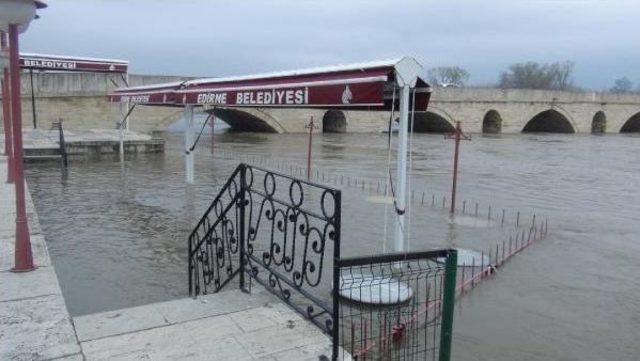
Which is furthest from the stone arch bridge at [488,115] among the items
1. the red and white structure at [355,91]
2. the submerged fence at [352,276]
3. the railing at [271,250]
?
the railing at [271,250]

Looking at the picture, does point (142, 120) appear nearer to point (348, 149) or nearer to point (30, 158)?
point (348, 149)

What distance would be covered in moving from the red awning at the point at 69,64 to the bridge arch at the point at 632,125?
55635mm

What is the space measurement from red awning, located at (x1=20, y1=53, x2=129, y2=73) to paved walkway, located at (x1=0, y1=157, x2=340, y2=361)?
18.5 metres

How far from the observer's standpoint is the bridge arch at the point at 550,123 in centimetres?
5522

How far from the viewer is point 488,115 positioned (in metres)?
53.8

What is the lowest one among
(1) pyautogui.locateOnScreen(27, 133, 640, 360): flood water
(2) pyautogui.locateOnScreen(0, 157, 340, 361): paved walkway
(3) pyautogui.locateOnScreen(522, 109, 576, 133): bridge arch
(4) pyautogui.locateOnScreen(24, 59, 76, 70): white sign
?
(1) pyautogui.locateOnScreen(27, 133, 640, 360): flood water

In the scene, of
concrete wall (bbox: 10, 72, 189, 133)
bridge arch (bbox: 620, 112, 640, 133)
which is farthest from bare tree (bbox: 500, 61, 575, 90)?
concrete wall (bbox: 10, 72, 189, 133)

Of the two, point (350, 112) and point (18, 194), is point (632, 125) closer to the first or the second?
point (350, 112)

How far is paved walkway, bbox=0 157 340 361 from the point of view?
12.4 ft

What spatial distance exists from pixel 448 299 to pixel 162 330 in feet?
6.82

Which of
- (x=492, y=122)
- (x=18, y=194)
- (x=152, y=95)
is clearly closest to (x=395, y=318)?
(x=18, y=194)

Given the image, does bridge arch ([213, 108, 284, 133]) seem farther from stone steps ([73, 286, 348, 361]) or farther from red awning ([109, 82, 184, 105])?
stone steps ([73, 286, 348, 361])

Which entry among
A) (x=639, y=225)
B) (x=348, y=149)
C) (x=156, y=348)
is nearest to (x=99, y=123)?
(x=348, y=149)

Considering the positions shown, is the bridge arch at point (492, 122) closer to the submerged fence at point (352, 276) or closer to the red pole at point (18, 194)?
the submerged fence at point (352, 276)
